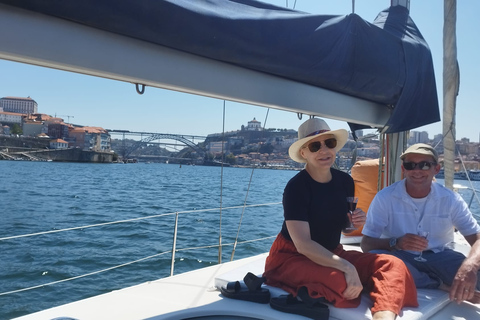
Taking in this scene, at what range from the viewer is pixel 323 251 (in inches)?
63.1

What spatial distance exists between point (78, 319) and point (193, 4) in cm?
120

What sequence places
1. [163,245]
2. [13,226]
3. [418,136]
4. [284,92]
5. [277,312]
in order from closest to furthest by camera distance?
[277,312] → [284,92] → [418,136] → [163,245] → [13,226]

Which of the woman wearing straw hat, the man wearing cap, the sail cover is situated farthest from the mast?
the woman wearing straw hat

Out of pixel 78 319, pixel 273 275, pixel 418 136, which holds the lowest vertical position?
pixel 78 319

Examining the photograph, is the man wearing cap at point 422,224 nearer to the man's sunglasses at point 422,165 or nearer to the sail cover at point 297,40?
the man's sunglasses at point 422,165

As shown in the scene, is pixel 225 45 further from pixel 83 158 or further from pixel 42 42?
pixel 83 158

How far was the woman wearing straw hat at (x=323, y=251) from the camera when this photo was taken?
1573 mm

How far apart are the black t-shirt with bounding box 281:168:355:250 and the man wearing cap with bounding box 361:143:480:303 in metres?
0.36

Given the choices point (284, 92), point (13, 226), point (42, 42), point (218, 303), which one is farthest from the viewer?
point (13, 226)

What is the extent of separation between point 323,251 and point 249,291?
13.3 inches

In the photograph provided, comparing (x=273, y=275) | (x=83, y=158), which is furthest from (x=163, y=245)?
(x=83, y=158)

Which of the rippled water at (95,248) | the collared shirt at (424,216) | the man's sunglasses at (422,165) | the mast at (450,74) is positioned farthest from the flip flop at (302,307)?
the rippled water at (95,248)

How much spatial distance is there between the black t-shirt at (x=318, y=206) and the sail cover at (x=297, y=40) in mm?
449

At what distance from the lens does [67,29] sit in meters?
1.21
